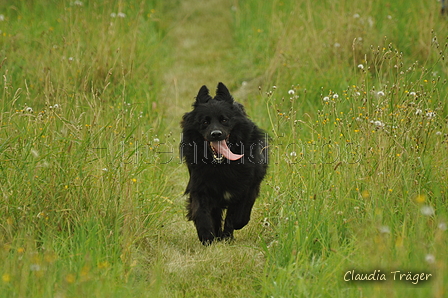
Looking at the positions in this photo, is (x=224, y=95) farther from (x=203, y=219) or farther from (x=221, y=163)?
(x=203, y=219)

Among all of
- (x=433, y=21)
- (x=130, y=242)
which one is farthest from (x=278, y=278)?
(x=433, y=21)

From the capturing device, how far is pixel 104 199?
3814 mm

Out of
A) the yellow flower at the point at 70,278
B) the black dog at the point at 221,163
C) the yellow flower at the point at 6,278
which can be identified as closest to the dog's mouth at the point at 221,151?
the black dog at the point at 221,163

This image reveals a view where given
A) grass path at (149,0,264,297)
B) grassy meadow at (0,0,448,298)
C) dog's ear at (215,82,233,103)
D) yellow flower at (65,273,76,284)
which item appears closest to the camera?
yellow flower at (65,273,76,284)

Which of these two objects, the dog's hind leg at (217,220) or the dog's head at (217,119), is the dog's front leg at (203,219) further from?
the dog's head at (217,119)

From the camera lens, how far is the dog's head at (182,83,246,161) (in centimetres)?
427

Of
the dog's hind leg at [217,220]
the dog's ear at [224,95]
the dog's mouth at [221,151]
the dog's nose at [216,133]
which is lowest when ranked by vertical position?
the dog's hind leg at [217,220]

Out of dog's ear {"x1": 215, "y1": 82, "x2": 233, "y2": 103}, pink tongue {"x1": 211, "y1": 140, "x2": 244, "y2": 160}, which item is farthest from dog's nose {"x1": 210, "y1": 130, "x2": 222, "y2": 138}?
dog's ear {"x1": 215, "y1": 82, "x2": 233, "y2": 103}

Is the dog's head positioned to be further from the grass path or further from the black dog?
the grass path

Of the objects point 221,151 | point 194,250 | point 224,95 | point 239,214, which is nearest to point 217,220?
point 239,214

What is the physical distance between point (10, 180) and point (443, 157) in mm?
2997

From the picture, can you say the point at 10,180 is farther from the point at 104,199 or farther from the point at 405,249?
the point at 405,249

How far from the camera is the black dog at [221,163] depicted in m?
4.38

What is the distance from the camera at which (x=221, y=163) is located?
4402 mm
